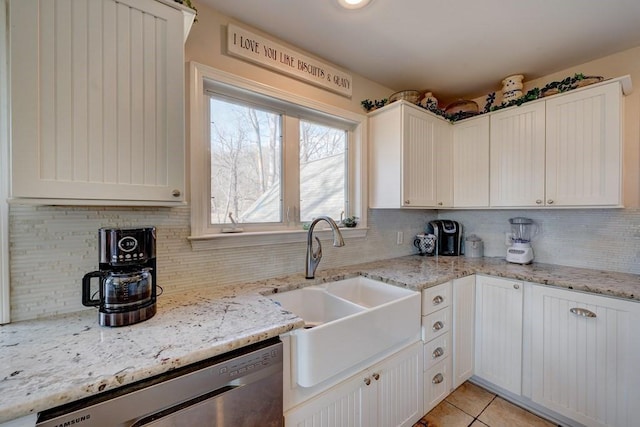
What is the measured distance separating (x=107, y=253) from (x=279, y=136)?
117 centimetres

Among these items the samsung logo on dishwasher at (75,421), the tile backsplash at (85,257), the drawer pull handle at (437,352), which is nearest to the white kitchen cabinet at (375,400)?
the drawer pull handle at (437,352)

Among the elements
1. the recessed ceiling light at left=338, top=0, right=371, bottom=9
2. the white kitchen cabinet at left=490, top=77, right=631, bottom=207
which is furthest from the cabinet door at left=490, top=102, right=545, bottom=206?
the recessed ceiling light at left=338, top=0, right=371, bottom=9

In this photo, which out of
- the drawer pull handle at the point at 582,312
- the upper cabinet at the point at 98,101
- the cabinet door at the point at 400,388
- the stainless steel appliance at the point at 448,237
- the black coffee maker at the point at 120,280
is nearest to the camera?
the upper cabinet at the point at 98,101

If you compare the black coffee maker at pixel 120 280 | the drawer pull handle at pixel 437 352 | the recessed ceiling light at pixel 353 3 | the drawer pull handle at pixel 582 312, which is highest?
the recessed ceiling light at pixel 353 3

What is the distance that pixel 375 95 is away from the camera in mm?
2291

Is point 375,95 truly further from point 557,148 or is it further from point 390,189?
point 557,148

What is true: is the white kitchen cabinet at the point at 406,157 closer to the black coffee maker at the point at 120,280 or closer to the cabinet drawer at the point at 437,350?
the cabinet drawer at the point at 437,350

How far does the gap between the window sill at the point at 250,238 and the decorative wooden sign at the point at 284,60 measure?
1048mm

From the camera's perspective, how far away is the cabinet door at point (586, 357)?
4.48ft

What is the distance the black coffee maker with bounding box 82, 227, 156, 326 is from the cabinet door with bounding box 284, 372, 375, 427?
0.71 m

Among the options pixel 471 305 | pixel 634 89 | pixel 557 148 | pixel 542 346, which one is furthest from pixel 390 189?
pixel 634 89

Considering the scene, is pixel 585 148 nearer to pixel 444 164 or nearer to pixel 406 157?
pixel 444 164

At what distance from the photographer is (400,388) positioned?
1.44m

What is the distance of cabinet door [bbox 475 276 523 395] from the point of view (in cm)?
173
